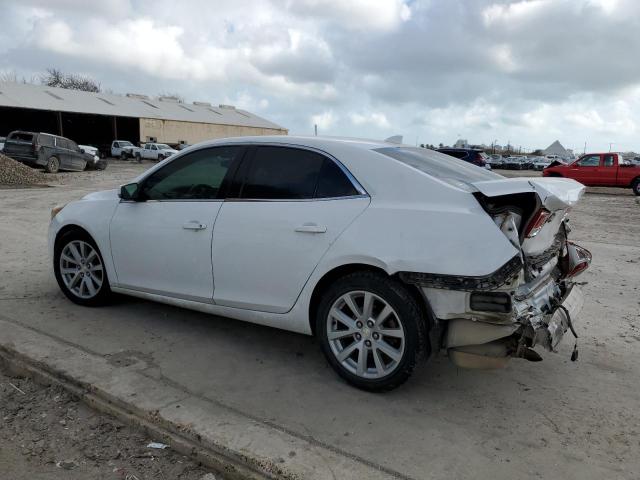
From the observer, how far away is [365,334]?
345 centimetres

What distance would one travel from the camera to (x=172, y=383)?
359cm

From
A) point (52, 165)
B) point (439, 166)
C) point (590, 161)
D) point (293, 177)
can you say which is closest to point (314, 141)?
point (293, 177)

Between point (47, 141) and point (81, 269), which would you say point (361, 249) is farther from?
point (47, 141)

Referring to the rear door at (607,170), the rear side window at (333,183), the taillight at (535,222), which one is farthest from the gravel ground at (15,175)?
the rear door at (607,170)

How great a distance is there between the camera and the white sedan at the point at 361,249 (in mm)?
3133

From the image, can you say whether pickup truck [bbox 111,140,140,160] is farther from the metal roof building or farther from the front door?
the front door

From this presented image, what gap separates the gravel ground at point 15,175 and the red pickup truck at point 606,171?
20950mm

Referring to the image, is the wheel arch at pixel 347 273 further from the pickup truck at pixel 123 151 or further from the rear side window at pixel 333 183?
the pickup truck at pixel 123 151

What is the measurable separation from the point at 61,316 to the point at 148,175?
1518mm

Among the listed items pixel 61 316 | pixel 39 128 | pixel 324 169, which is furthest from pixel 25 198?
pixel 39 128

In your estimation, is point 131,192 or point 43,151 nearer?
point 131,192

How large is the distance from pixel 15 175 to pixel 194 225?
57.7 feet

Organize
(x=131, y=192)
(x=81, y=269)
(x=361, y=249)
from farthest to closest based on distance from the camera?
(x=81, y=269) → (x=131, y=192) → (x=361, y=249)

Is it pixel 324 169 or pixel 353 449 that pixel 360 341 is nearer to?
pixel 353 449
